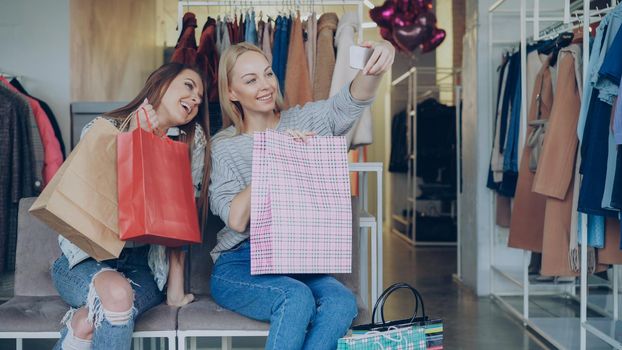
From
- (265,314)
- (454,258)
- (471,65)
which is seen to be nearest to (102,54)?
(471,65)

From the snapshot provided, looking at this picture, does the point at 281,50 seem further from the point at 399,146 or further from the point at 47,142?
the point at 399,146

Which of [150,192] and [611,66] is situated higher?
[611,66]

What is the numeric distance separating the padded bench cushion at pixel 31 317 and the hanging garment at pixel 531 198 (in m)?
2.59

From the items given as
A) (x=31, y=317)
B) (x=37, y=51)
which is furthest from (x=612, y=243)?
(x=37, y=51)

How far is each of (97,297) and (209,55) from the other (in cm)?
190

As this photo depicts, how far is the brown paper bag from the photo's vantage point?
5.59 feet

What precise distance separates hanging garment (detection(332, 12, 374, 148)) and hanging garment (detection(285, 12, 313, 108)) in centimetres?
14

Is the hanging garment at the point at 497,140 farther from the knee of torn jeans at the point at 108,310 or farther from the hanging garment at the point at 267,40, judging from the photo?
the knee of torn jeans at the point at 108,310

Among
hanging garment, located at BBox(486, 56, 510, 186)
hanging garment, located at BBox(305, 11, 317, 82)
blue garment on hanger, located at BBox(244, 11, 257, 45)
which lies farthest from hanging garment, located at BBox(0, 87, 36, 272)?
hanging garment, located at BBox(486, 56, 510, 186)

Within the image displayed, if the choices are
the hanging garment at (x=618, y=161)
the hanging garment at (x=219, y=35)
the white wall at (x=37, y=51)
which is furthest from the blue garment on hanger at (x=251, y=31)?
the hanging garment at (x=618, y=161)

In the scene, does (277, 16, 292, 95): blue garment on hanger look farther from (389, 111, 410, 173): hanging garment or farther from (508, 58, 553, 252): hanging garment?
(389, 111, 410, 173): hanging garment

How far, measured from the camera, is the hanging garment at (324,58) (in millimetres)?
3293

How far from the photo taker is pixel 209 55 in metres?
3.48

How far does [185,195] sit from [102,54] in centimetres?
276
